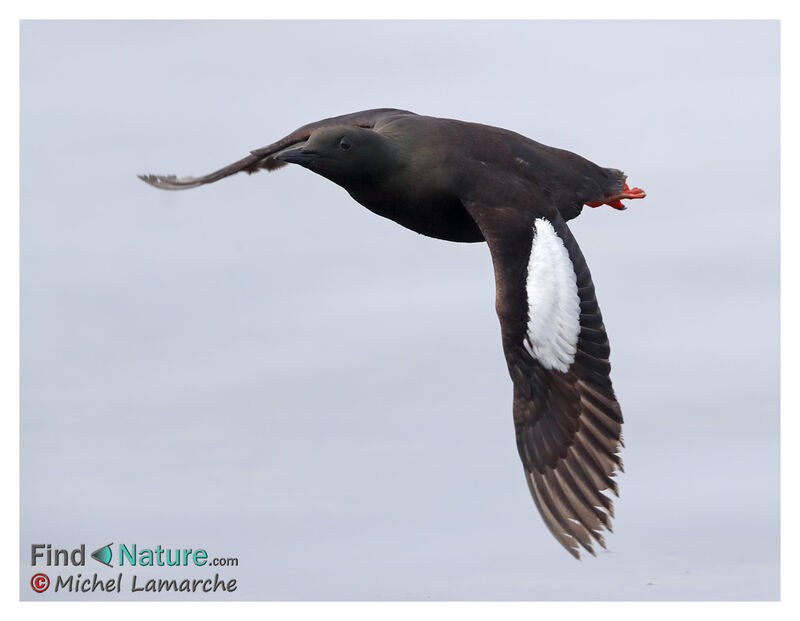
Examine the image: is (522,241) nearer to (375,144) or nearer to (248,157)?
(375,144)

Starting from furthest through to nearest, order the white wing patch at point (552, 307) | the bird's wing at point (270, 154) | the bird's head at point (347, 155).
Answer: the bird's wing at point (270, 154)
the bird's head at point (347, 155)
the white wing patch at point (552, 307)

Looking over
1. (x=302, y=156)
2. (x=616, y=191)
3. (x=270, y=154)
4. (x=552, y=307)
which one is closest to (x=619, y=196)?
(x=616, y=191)

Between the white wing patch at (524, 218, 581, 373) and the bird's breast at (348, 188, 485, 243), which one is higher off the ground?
the bird's breast at (348, 188, 485, 243)

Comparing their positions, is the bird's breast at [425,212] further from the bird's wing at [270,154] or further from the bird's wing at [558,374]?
the bird's wing at [270,154]

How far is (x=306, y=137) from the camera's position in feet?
51.2

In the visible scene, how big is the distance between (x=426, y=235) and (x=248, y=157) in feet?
7.19

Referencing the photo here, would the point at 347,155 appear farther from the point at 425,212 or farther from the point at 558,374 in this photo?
the point at 558,374

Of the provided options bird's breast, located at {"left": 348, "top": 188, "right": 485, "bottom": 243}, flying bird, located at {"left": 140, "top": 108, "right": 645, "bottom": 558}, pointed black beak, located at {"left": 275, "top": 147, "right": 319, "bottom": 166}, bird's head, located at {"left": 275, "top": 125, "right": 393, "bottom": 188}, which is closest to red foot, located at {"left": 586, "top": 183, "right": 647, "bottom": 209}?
flying bird, located at {"left": 140, "top": 108, "right": 645, "bottom": 558}

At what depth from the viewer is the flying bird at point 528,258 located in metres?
13.9

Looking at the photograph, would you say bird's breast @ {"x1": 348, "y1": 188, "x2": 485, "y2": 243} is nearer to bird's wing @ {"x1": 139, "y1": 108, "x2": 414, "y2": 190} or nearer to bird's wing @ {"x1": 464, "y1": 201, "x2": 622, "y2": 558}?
bird's wing @ {"x1": 464, "y1": 201, "x2": 622, "y2": 558}

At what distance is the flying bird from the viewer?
13875mm

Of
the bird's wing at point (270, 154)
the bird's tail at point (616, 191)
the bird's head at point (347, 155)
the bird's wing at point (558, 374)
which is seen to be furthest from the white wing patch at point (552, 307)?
the bird's wing at point (270, 154)

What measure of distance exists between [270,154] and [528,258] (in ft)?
10.3

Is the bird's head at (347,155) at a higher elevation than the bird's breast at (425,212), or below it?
higher
